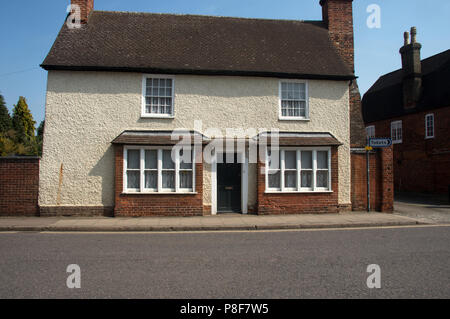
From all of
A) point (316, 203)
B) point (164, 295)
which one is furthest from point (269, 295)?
point (316, 203)

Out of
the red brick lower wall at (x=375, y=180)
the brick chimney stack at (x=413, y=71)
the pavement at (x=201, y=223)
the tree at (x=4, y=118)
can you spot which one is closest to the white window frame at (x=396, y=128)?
the brick chimney stack at (x=413, y=71)

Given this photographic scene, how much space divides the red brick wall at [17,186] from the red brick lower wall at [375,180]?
13.0 metres

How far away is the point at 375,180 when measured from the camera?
42.9 ft

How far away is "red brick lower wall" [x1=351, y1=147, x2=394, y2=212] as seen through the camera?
12.9m

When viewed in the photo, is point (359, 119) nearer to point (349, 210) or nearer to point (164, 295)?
point (349, 210)

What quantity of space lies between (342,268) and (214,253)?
262 centimetres

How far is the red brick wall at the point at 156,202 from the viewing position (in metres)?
11.4

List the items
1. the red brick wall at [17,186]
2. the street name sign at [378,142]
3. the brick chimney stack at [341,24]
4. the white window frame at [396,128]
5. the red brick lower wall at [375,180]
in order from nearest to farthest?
the red brick wall at [17,186]
the street name sign at [378,142]
the red brick lower wall at [375,180]
the brick chimney stack at [341,24]
the white window frame at [396,128]

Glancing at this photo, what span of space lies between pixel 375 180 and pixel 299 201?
3.75 m

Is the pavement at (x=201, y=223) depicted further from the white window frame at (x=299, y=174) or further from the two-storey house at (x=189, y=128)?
the white window frame at (x=299, y=174)

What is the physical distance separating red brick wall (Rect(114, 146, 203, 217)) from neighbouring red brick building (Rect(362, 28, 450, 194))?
1904 cm

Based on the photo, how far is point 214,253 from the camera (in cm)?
651
